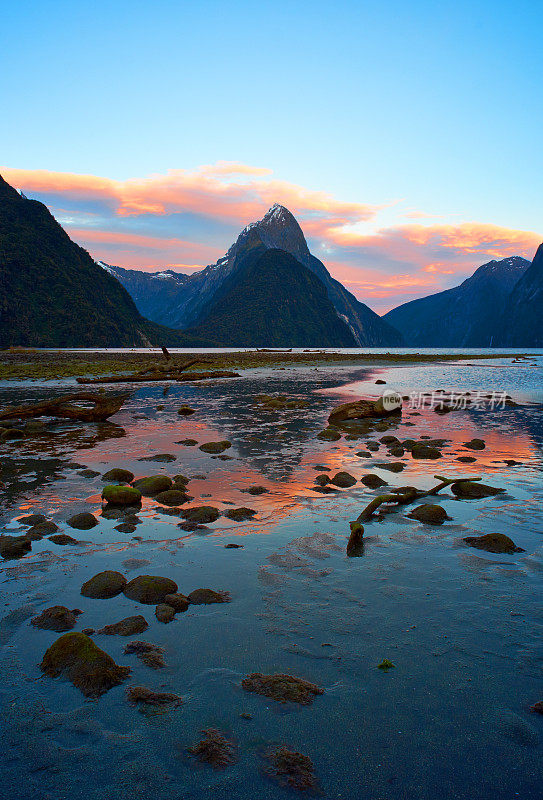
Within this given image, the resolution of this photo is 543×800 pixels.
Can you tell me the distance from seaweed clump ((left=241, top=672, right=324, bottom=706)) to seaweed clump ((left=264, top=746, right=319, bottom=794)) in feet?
2.01

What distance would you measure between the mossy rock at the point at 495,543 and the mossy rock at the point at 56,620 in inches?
247

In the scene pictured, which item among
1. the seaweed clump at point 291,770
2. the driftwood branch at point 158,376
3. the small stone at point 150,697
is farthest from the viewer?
the driftwood branch at point 158,376

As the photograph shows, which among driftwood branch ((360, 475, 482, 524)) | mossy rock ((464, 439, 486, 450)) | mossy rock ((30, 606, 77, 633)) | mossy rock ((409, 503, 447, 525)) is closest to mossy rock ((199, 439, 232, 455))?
driftwood branch ((360, 475, 482, 524))

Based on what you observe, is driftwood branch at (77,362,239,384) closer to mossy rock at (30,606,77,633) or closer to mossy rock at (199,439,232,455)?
mossy rock at (199,439,232,455)

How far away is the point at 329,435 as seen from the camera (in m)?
17.8

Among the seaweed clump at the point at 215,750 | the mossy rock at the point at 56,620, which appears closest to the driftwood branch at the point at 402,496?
the mossy rock at the point at 56,620

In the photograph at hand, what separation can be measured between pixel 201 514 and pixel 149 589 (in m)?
2.88

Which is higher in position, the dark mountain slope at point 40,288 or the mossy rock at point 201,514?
the dark mountain slope at point 40,288

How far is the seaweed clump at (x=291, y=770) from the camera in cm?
354

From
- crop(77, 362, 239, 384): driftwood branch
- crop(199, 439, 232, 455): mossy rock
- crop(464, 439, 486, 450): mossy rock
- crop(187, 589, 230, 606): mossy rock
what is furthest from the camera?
crop(77, 362, 239, 384): driftwood branch

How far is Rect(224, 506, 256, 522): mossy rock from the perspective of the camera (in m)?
9.23

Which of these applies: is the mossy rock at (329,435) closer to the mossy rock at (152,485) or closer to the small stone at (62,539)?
the mossy rock at (152,485)

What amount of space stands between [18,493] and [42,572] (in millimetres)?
4574

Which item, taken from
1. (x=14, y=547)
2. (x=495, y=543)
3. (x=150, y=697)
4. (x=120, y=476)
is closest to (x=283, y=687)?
(x=150, y=697)
